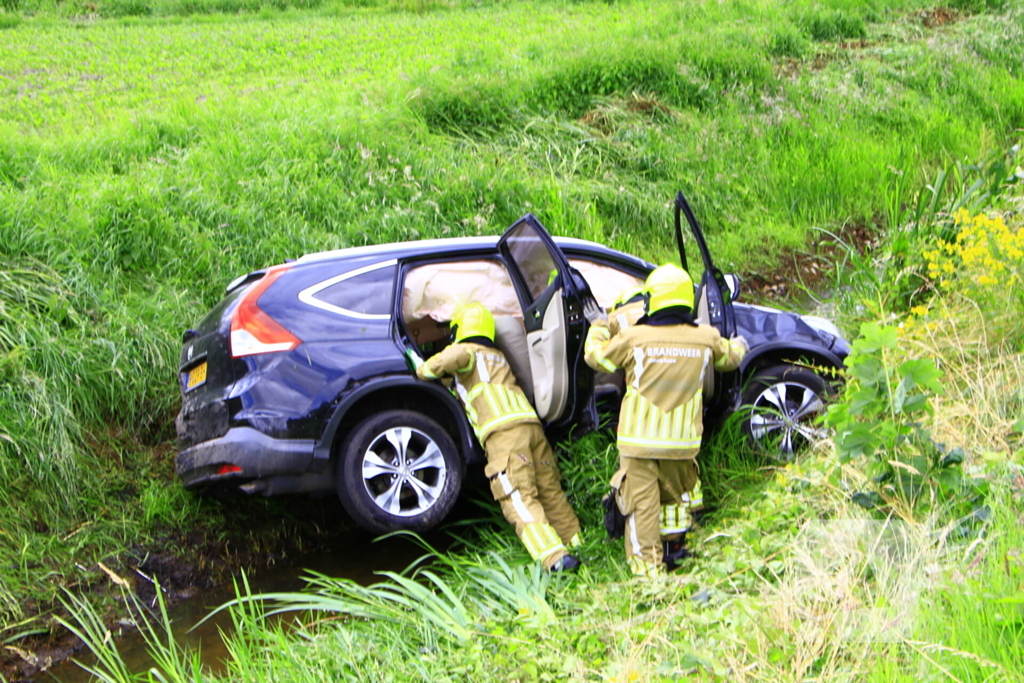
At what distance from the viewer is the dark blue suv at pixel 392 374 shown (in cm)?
447

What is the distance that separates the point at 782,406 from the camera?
5.00 meters

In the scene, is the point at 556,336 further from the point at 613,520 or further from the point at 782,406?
the point at 782,406

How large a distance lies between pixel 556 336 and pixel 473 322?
0.47m

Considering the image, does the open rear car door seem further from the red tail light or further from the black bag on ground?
the red tail light

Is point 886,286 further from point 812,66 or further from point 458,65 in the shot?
point 812,66

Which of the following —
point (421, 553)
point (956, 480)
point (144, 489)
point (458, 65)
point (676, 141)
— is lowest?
point (421, 553)

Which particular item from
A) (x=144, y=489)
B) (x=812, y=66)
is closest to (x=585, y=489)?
(x=144, y=489)

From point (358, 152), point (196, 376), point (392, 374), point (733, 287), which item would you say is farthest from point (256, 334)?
point (358, 152)

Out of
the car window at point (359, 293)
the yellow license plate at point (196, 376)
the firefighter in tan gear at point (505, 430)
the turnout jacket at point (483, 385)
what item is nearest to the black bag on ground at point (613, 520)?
the firefighter in tan gear at point (505, 430)

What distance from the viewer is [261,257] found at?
7.05 meters

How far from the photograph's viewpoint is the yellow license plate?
15.6 ft

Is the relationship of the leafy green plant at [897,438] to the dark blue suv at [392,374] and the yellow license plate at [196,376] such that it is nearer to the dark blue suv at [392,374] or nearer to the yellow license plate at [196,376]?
the dark blue suv at [392,374]

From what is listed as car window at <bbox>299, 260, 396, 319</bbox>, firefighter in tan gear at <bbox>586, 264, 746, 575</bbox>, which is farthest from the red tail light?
firefighter in tan gear at <bbox>586, 264, 746, 575</bbox>

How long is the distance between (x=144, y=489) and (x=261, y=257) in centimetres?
236
